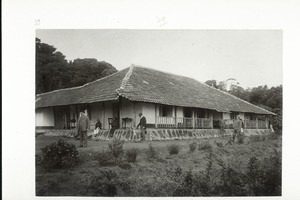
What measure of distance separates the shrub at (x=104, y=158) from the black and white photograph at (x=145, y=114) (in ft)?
0.04

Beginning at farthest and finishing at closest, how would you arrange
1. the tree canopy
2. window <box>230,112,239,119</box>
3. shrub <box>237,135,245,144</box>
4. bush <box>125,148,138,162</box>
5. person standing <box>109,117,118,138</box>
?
window <box>230,112,239,119</box>
shrub <box>237,135,245,144</box>
the tree canopy
person standing <box>109,117,118,138</box>
bush <box>125,148,138,162</box>

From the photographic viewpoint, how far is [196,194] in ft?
14.6

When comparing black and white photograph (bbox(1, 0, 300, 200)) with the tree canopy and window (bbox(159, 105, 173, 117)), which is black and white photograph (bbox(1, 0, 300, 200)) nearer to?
the tree canopy

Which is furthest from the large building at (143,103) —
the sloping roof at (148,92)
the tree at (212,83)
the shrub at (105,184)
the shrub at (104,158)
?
the shrub at (105,184)

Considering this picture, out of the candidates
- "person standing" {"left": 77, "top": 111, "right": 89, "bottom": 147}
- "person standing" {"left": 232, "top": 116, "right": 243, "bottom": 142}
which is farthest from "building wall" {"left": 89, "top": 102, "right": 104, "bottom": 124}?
"person standing" {"left": 232, "top": 116, "right": 243, "bottom": 142}

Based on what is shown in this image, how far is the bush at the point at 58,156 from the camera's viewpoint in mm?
4348

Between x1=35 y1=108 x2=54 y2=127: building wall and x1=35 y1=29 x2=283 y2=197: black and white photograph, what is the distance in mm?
14

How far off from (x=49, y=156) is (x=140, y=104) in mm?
1352

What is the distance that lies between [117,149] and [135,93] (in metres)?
0.80

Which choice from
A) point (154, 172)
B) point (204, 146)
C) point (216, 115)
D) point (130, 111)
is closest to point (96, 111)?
point (130, 111)

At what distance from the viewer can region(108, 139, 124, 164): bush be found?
14.5 ft

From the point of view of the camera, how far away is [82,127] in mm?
4645

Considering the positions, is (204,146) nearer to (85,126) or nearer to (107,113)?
(107,113)

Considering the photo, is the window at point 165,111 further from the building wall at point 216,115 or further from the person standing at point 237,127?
the person standing at point 237,127
